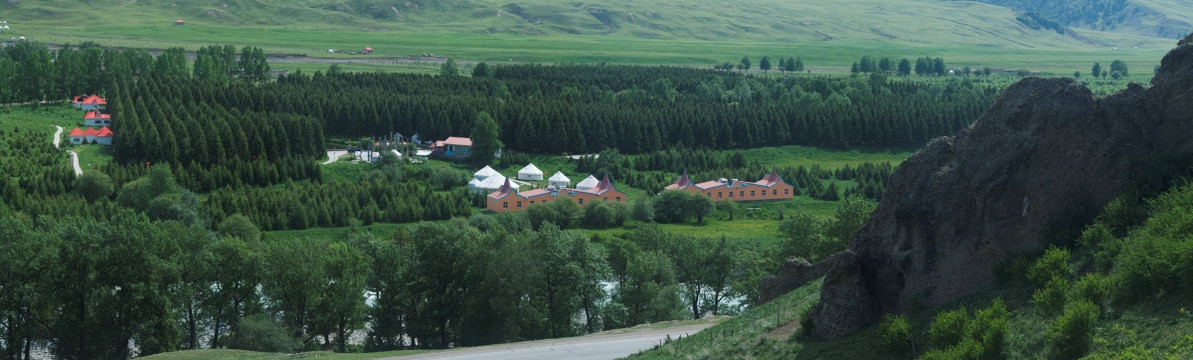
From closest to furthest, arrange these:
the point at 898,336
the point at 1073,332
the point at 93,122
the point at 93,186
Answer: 1. the point at 1073,332
2. the point at 898,336
3. the point at 93,186
4. the point at 93,122

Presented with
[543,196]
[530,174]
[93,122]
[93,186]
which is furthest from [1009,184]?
[93,122]

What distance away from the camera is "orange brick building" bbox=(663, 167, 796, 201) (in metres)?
94.8

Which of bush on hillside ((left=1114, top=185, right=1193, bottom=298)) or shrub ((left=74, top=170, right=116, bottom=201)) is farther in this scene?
shrub ((left=74, top=170, right=116, bottom=201))

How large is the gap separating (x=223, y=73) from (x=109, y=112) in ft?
106

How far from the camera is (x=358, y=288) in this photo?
51781mm

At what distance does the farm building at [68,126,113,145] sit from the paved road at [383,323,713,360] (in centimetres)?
7374

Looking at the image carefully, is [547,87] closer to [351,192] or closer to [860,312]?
[351,192]

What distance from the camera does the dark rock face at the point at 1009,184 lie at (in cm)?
2842

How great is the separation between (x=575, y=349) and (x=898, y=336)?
16422 mm

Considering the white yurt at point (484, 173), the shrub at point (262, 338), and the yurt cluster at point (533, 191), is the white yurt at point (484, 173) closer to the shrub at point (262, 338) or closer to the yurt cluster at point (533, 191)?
the yurt cluster at point (533, 191)

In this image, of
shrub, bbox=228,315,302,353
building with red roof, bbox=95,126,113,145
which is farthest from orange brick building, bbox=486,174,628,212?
shrub, bbox=228,315,302,353

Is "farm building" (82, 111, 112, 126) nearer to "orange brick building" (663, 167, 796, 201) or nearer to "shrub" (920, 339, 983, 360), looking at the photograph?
"orange brick building" (663, 167, 796, 201)

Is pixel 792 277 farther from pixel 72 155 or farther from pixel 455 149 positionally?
pixel 72 155

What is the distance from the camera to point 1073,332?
23.5 m
